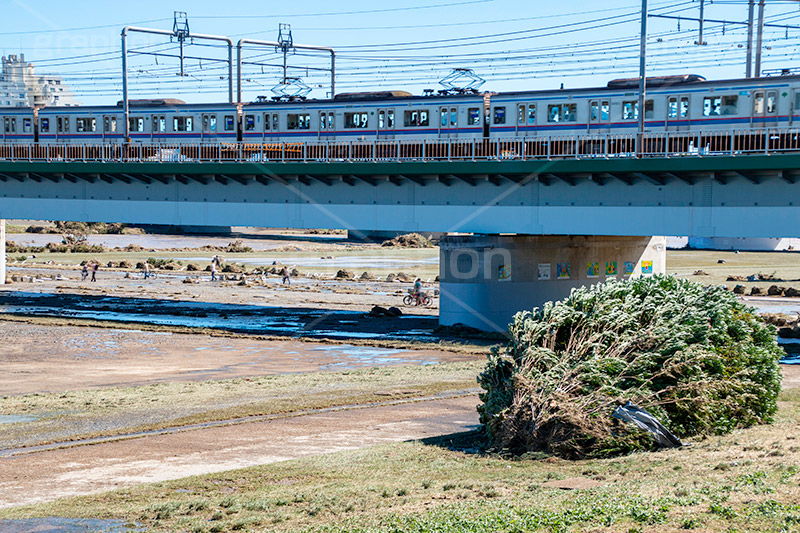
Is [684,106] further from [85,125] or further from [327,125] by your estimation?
[85,125]

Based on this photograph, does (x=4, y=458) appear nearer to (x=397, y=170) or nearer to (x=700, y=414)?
(x=700, y=414)

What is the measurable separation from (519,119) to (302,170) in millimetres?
10231

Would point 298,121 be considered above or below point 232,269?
above

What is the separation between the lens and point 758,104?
120 feet

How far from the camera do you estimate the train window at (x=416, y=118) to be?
44.9 metres

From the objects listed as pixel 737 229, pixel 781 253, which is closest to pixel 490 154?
pixel 737 229

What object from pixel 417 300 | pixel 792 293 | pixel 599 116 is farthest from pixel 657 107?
pixel 792 293

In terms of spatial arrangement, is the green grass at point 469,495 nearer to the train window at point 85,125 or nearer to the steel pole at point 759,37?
the steel pole at point 759,37

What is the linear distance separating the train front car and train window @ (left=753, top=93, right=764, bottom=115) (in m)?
12.2

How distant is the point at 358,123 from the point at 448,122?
503 centimetres

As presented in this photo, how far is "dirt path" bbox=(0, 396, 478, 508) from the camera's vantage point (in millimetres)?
16703

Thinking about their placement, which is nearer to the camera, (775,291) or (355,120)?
(355,120)

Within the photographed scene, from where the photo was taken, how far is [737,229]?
33.9 meters

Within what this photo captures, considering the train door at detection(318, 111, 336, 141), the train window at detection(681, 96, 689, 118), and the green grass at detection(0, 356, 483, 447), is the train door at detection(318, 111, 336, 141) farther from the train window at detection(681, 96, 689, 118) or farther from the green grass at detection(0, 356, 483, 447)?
the green grass at detection(0, 356, 483, 447)
